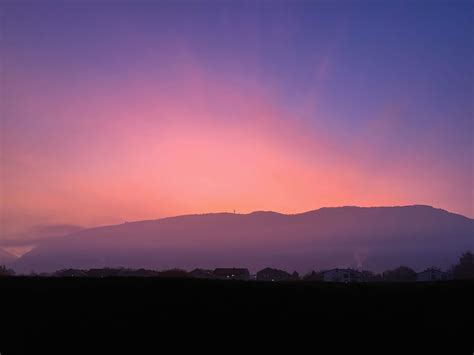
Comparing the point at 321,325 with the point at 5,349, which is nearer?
the point at 5,349

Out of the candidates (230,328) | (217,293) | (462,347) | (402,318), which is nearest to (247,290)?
(217,293)

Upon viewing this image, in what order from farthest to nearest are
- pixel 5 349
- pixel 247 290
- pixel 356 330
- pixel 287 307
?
pixel 247 290 → pixel 287 307 → pixel 356 330 → pixel 5 349

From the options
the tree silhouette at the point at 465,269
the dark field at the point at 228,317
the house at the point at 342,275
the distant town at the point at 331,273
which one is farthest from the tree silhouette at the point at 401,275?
the dark field at the point at 228,317

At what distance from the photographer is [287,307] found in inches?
528

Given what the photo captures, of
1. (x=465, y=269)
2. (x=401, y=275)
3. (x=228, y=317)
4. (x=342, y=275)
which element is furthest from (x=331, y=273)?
(x=228, y=317)

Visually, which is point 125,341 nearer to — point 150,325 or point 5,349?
point 150,325

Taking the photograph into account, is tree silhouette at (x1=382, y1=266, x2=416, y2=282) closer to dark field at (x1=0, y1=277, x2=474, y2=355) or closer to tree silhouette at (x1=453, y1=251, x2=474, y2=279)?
tree silhouette at (x1=453, y1=251, x2=474, y2=279)

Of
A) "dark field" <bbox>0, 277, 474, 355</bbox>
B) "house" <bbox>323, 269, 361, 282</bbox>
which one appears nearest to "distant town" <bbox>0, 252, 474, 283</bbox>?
"house" <bbox>323, 269, 361, 282</bbox>

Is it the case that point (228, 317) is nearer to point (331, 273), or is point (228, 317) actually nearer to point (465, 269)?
point (465, 269)

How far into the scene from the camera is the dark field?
1205 centimetres

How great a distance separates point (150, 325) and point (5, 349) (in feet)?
10.4

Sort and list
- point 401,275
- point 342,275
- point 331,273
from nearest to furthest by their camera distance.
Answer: point 342,275
point 331,273
point 401,275

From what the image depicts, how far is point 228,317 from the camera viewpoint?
42.4 ft

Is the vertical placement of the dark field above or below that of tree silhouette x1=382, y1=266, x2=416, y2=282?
below
